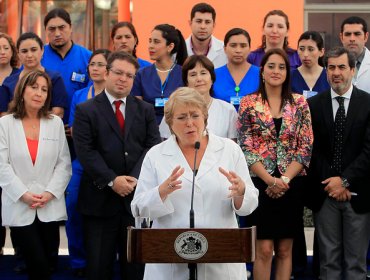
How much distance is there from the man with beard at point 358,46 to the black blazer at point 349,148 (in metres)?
0.75

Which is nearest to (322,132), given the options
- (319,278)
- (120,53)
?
(319,278)

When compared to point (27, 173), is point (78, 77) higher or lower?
higher

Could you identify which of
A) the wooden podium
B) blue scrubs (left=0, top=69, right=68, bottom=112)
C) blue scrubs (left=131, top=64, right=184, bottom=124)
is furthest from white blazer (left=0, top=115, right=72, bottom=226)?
the wooden podium

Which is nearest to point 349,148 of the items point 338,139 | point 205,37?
point 338,139

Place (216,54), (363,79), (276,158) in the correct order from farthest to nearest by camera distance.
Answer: (216,54)
(363,79)
(276,158)

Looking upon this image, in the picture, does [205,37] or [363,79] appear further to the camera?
[205,37]

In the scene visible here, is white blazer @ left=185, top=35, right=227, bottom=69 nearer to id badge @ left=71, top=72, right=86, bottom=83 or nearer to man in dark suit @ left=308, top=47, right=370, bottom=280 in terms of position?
id badge @ left=71, top=72, right=86, bottom=83

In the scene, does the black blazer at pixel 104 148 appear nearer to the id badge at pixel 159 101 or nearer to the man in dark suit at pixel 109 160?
the man in dark suit at pixel 109 160

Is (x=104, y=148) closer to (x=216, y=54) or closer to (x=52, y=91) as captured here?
(x=52, y=91)

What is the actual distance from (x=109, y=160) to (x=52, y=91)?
109 cm

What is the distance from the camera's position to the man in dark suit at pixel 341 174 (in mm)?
5609

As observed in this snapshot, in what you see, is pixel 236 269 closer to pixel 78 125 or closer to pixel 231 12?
pixel 78 125

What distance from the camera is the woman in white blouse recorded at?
→ 5.54 m

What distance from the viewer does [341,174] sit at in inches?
222
